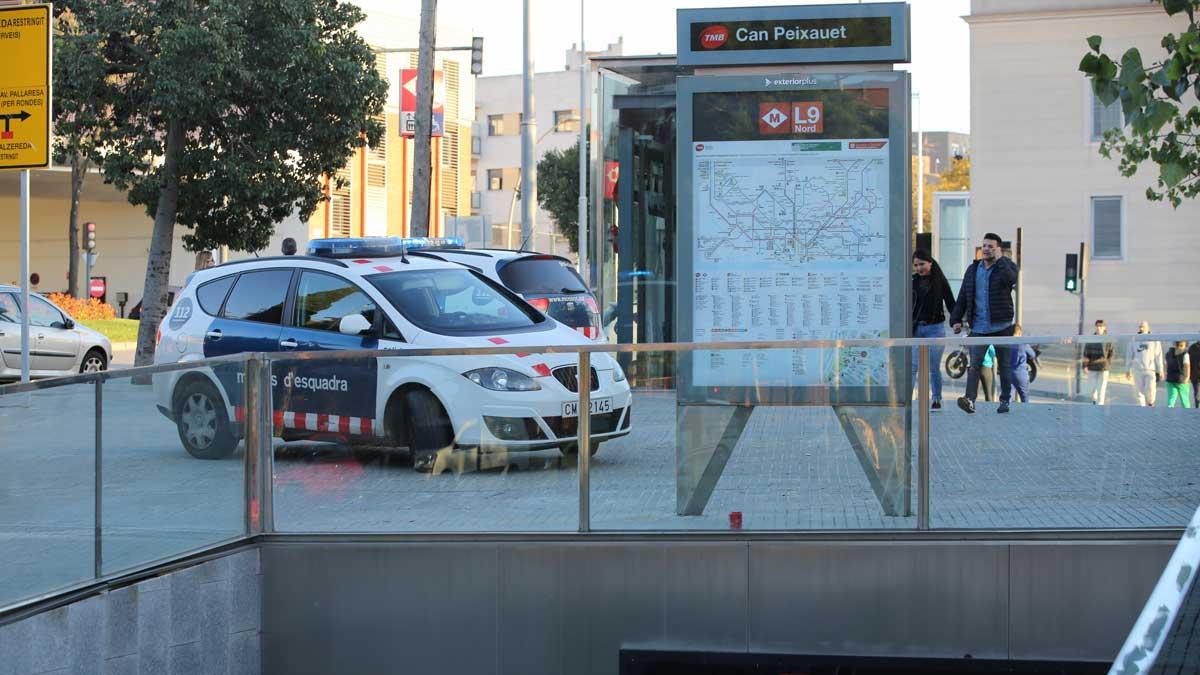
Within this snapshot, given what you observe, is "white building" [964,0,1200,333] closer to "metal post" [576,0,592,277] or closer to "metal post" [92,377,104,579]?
"metal post" [576,0,592,277]

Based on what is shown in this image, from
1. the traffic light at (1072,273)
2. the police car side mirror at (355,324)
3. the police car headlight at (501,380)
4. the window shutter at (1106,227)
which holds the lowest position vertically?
the police car headlight at (501,380)

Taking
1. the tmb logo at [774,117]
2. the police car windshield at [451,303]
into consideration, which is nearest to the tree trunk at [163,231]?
the police car windshield at [451,303]

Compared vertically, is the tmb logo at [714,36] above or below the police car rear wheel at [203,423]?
above

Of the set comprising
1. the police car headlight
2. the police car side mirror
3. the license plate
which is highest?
the police car side mirror

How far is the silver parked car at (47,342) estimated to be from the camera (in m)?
22.1

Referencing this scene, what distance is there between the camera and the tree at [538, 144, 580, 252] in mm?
62250

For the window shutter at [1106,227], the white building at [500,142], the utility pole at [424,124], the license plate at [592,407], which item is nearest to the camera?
the license plate at [592,407]

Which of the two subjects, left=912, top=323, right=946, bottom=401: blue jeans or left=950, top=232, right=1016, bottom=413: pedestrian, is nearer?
left=912, top=323, right=946, bottom=401: blue jeans

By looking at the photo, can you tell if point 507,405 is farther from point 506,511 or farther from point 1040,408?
point 1040,408

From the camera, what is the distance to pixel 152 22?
21.7 meters

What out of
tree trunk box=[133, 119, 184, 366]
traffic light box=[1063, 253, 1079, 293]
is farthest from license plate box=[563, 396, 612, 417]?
traffic light box=[1063, 253, 1079, 293]

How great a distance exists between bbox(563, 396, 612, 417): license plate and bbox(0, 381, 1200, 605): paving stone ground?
16 cm

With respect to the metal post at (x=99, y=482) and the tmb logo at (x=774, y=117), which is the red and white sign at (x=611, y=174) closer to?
the tmb logo at (x=774, y=117)

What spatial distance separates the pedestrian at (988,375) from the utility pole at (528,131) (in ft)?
56.4
